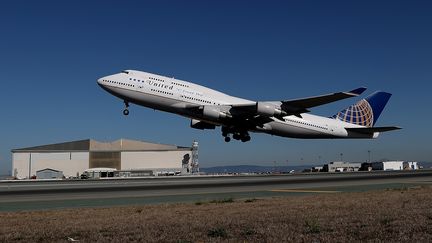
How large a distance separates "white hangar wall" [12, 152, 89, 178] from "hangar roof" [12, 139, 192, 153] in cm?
154

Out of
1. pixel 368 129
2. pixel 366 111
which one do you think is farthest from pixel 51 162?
pixel 368 129

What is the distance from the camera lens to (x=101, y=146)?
133 m

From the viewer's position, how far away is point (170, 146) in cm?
13738

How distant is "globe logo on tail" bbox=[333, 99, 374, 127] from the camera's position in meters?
60.0

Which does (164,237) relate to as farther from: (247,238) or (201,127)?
(201,127)

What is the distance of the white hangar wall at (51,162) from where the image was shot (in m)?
124

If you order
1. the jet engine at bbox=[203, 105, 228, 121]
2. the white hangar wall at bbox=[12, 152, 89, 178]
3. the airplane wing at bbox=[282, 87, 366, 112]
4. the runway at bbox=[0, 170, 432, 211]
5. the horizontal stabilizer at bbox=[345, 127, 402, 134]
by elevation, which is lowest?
the runway at bbox=[0, 170, 432, 211]

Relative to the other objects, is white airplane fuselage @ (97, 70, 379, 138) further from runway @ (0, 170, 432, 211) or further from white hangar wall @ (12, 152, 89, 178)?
white hangar wall @ (12, 152, 89, 178)

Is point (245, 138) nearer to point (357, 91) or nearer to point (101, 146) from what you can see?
point (357, 91)

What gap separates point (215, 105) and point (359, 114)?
2363 cm

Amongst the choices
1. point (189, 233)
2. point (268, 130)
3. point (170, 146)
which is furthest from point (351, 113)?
point (170, 146)

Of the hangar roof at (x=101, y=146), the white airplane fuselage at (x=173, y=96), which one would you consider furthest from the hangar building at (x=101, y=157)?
the white airplane fuselage at (x=173, y=96)

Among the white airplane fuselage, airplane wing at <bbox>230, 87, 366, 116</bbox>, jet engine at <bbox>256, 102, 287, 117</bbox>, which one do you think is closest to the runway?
jet engine at <bbox>256, 102, 287, 117</bbox>

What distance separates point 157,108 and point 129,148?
88946mm
